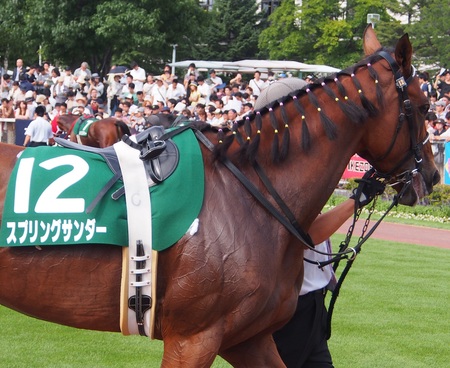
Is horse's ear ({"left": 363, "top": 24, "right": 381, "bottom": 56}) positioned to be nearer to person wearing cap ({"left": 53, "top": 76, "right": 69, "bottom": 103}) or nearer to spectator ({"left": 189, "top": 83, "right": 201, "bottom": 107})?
spectator ({"left": 189, "top": 83, "right": 201, "bottom": 107})

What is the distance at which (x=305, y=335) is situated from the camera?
4.02m

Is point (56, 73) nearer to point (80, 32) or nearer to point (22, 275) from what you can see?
point (80, 32)

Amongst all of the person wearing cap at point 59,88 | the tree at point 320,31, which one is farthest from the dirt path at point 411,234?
the tree at point 320,31

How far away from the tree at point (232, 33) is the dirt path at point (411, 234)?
107 ft

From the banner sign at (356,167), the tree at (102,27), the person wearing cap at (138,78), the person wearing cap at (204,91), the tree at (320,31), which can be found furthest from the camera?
the tree at (320,31)

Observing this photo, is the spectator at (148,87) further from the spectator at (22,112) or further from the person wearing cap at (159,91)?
the spectator at (22,112)

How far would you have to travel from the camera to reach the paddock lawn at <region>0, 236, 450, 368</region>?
553 centimetres

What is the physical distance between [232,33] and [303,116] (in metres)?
43.8

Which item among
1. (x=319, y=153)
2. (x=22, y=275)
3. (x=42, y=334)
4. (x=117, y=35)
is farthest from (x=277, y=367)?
(x=117, y=35)

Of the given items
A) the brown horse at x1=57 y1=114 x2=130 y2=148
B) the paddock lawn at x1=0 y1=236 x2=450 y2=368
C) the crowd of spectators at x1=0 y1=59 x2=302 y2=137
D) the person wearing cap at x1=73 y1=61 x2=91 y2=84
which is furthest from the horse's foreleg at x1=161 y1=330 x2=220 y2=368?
the person wearing cap at x1=73 y1=61 x2=91 y2=84

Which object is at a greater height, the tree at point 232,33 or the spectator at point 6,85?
the tree at point 232,33

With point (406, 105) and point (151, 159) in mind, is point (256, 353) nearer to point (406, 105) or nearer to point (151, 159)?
point (151, 159)

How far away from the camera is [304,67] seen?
27125 millimetres

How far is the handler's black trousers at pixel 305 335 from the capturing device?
158 inches
